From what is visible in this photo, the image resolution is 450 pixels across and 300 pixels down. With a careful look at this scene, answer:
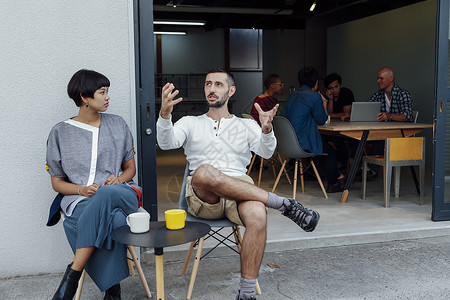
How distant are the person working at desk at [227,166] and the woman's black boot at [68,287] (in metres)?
0.71

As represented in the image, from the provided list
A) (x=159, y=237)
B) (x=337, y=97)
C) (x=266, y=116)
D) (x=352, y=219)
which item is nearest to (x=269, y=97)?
(x=337, y=97)

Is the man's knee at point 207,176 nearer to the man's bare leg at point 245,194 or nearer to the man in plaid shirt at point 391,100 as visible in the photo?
the man's bare leg at point 245,194

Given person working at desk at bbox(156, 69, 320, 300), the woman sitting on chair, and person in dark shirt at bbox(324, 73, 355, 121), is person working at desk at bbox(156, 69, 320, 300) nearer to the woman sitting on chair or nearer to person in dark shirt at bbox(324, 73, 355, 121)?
the woman sitting on chair

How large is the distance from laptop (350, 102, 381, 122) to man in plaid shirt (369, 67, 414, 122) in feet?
0.23

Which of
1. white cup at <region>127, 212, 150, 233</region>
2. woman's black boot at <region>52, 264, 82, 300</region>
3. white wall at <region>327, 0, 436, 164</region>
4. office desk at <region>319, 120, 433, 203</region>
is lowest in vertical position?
woman's black boot at <region>52, 264, 82, 300</region>

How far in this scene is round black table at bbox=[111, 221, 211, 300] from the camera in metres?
1.92

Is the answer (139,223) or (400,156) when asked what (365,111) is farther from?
(139,223)

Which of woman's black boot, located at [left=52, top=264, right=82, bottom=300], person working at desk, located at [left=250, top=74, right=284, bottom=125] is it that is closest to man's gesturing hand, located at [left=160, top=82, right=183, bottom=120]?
woman's black boot, located at [left=52, top=264, right=82, bottom=300]

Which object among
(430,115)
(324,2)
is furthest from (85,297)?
(324,2)

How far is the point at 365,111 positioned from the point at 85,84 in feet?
11.3

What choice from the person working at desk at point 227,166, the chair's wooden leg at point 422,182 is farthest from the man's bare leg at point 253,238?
the chair's wooden leg at point 422,182

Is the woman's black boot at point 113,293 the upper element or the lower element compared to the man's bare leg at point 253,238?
lower

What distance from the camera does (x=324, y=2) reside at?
31.7ft

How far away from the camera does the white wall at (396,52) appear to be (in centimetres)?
686
